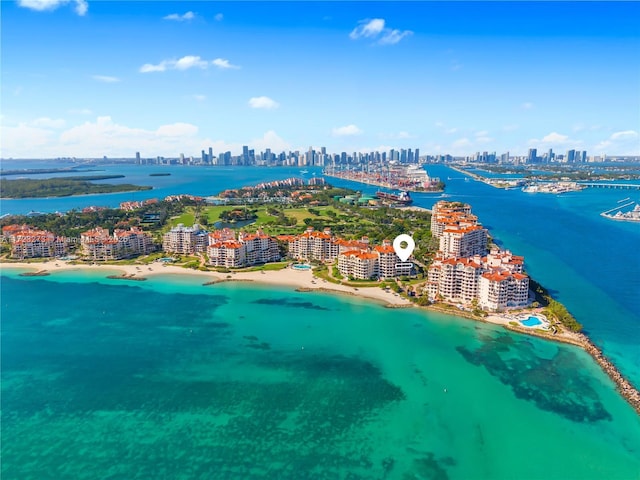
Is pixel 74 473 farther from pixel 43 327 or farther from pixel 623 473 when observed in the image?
pixel 623 473

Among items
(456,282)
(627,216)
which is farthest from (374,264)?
(627,216)

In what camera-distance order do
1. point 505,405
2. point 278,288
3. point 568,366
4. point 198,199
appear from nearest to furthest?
point 505,405 < point 568,366 < point 278,288 < point 198,199

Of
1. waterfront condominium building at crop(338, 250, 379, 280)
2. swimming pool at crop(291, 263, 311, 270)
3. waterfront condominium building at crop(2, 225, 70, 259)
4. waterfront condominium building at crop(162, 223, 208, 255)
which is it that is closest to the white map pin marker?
waterfront condominium building at crop(338, 250, 379, 280)

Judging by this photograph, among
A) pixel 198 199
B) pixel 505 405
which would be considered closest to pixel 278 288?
pixel 505 405

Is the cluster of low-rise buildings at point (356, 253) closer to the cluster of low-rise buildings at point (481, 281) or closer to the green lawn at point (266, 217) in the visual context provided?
the cluster of low-rise buildings at point (481, 281)

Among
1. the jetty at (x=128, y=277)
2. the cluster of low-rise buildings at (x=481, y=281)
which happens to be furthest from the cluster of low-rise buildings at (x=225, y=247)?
the cluster of low-rise buildings at (x=481, y=281)

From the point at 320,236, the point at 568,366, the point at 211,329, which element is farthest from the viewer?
the point at 320,236

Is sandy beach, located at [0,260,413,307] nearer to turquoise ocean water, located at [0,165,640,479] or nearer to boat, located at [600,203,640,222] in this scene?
turquoise ocean water, located at [0,165,640,479]
